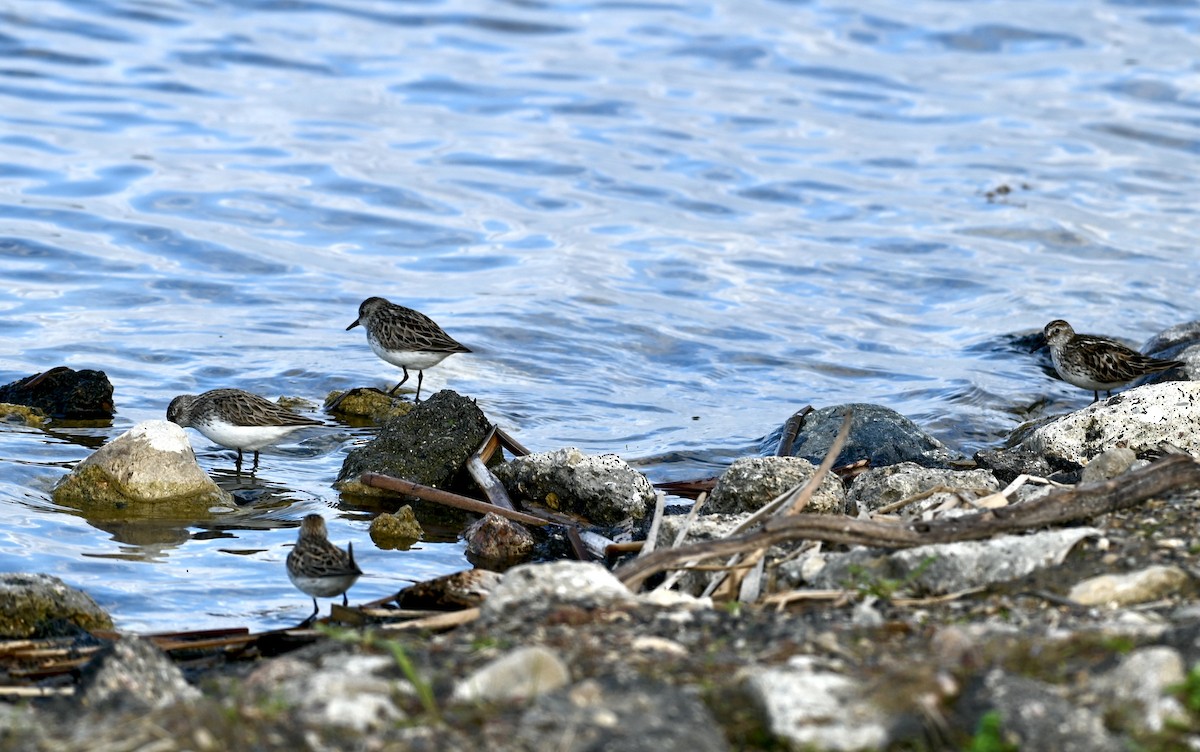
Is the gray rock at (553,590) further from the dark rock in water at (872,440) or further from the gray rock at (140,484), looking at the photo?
the dark rock in water at (872,440)

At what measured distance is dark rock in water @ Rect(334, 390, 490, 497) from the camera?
29.6 ft

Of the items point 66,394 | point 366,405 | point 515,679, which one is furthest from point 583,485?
point 515,679

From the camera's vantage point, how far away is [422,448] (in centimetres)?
911

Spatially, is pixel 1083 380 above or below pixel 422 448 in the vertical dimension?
below

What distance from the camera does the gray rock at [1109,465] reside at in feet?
22.7

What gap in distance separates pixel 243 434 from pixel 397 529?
2.01 metres

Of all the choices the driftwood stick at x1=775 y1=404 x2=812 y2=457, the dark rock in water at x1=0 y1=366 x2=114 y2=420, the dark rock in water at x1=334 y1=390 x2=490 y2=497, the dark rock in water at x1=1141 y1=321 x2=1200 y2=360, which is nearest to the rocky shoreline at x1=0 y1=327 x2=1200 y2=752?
the dark rock in water at x1=334 y1=390 x2=490 y2=497

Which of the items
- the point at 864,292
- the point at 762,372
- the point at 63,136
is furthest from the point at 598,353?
the point at 63,136

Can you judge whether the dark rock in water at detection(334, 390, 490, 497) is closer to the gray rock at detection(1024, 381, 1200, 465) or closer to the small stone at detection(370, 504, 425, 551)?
the small stone at detection(370, 504, 425, 551)

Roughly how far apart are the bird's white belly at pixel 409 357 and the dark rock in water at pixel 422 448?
211cm

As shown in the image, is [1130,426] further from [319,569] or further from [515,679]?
[515,679]

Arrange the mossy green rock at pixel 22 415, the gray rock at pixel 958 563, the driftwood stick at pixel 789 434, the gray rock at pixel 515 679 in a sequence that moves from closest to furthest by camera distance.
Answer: the gray rock at pixel 515 679 → the gray rock at pixel 958 563 → the driftwood stick at pixel 789 434 → the mossy green rock at pixel 22 415

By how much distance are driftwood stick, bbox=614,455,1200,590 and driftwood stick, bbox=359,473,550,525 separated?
112 inches

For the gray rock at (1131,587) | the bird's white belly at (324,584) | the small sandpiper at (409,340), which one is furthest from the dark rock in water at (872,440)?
the gray rock at (1131,587)
